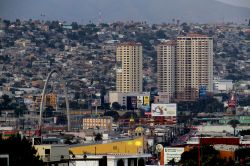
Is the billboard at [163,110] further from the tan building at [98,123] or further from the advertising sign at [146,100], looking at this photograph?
the advertising sign at [146,100]

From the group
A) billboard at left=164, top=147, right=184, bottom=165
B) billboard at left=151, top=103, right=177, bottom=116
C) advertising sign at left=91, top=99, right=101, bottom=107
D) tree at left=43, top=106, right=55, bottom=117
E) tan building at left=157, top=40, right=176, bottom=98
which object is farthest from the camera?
tan building at left=157, top=40, right=176, bottom=98

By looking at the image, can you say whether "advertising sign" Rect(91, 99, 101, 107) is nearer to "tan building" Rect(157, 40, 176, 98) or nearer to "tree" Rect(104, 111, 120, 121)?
"tree" Rect(104, 111, 120, 121)

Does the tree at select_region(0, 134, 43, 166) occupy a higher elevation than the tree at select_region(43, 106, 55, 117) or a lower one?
lower

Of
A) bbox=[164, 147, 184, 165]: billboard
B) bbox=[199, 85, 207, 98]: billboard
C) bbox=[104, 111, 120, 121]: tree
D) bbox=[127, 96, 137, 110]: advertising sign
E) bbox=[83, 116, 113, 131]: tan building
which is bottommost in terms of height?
bbox=[164, 147, 184, 165]: billboard

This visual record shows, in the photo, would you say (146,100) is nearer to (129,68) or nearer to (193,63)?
(129,68)

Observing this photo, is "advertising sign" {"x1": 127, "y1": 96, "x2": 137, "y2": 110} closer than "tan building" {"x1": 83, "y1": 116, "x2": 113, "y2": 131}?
No

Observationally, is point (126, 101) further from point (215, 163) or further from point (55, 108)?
point (215, 163)

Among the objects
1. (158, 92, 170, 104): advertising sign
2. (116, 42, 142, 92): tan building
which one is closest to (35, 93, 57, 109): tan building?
(158, 92, 170, 104): advertising sign
